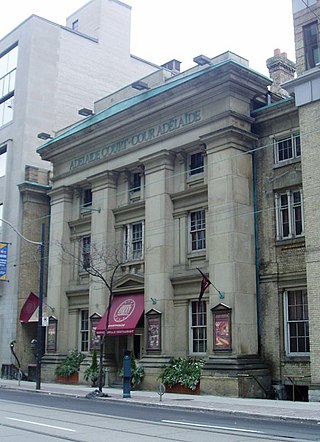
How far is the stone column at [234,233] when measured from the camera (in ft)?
84.1

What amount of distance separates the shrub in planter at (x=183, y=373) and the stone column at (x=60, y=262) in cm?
949

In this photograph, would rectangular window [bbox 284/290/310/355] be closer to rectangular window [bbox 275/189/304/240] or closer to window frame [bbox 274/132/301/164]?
rectangular window [bbox 275/189/304/240]

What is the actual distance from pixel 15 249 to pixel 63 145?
7.85 meters

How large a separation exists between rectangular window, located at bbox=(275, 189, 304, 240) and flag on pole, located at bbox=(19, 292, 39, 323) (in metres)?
17.5

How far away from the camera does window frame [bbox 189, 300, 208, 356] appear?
27469mm

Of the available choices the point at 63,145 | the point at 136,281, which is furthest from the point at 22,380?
the point at 63,145

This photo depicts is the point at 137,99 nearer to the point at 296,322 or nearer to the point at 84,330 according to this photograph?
the point at 84,330

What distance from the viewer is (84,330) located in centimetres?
3438

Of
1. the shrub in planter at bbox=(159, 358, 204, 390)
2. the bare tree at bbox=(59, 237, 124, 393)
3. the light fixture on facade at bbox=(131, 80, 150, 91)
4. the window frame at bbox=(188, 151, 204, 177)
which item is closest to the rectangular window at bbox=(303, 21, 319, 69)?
the window frame at bbox=(188, 151, 204, 177)

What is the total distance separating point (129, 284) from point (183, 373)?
6549 millimetres

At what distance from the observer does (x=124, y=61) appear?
49.0 m

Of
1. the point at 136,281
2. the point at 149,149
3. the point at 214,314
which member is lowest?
the point at 214,314

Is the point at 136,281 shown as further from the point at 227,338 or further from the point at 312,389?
the point at 312,389

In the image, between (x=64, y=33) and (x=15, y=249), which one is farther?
(x=64, y=33)
